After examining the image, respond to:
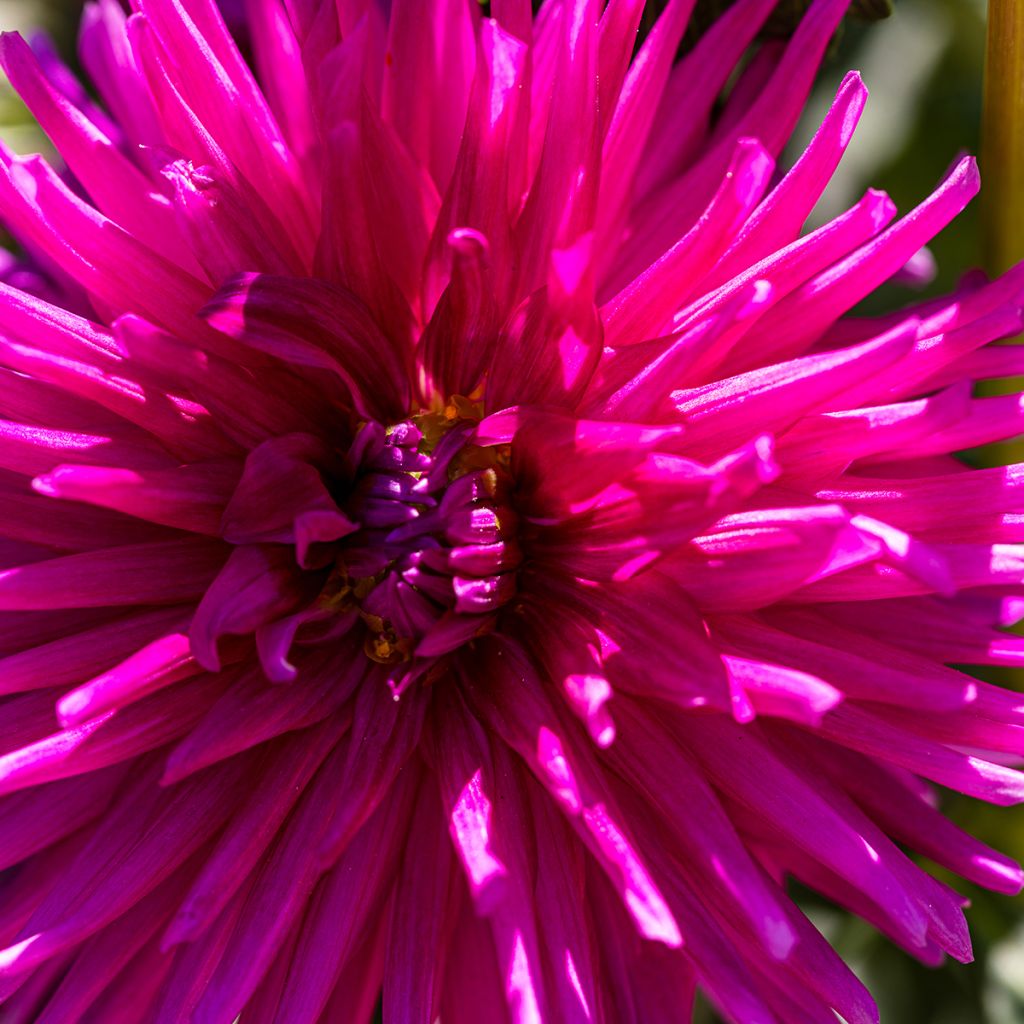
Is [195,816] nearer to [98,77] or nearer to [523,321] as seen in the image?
[523,321]

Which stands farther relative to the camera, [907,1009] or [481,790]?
[907,1009]

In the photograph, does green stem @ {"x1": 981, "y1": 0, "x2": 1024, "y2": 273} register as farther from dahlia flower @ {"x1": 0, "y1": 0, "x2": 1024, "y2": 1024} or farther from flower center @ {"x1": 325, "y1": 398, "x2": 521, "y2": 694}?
flower center @ {"x1": 325, "y1": 398, "x2": 521, "y2": 694}

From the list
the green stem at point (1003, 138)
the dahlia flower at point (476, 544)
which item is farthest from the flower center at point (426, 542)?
the green stem at point (1003, 138)

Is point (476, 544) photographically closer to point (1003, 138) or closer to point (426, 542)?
point (426, 542)

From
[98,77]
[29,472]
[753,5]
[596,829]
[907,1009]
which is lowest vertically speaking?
[907,1009]

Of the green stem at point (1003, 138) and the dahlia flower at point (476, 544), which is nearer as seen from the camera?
the dahlia flower at point (476, 544)

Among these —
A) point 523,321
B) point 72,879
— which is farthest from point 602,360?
point 72,879

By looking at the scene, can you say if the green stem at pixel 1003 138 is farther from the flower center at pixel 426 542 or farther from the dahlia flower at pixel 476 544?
the flower center at pixel 426 542
